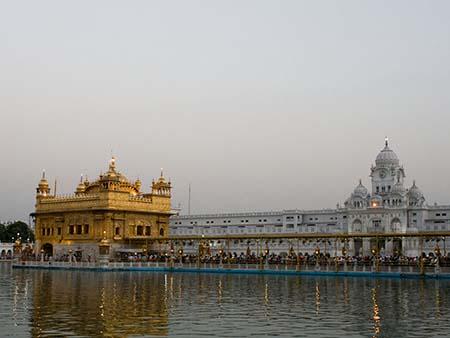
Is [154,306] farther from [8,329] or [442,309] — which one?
[442,309]

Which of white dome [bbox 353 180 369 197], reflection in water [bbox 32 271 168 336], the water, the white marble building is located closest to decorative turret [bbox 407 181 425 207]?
the white marble building

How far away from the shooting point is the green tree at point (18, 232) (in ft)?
453

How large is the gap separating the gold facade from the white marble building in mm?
27554

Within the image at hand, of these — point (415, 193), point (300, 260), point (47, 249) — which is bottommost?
point (300, 260)

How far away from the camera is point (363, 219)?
10675 centimetres

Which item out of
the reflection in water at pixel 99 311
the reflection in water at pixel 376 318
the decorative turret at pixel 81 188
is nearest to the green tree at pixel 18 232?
the decorative turret at pixel 81 188

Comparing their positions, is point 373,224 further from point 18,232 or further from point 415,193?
point 18,232

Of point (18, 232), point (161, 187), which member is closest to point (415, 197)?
point (161, 187)

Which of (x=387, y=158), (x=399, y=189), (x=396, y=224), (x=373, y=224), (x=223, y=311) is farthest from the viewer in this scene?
(x=387, y=158)

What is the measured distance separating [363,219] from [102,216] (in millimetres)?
50974

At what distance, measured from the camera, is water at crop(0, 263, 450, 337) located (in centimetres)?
1962

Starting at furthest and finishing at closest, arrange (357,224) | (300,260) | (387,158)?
(387,158) < (357,224) < (300,260)

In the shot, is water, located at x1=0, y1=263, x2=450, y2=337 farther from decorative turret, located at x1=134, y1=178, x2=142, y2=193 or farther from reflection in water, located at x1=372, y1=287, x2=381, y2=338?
decorative turret, located at x1=134, y1=178, x2=142, y2=193

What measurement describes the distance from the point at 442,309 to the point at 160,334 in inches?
459
